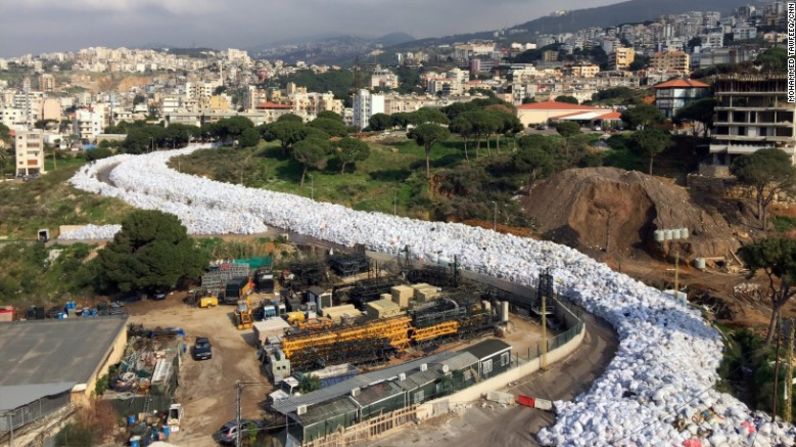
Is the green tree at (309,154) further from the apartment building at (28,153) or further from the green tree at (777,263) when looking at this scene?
the green tree at (777,263)

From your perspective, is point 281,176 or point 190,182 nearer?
point 190,182

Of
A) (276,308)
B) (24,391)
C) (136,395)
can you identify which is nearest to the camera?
(24,391)

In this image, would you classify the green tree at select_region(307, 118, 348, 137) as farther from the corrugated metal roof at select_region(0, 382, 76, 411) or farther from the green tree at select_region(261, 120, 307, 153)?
the corrugated metal roof at select_region(0, 382, 76, 411)

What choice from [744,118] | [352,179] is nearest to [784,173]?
[744,118]

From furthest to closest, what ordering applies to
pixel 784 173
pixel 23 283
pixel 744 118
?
pixel 744 118
pixel 784 173
pixel 23 283

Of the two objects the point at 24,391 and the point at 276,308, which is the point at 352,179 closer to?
the point at 276,308

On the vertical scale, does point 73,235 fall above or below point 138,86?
below

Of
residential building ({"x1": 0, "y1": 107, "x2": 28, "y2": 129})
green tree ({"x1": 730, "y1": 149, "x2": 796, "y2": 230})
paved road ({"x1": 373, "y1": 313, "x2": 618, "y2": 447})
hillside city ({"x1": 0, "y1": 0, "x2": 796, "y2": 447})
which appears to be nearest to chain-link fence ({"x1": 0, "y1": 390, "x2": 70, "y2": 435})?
hillside city ({"x1": 0, "y1": 0, "x2": 796, "y2": 447})

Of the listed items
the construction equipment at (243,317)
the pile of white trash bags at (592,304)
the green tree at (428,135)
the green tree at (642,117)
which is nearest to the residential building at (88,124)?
the pile of white trash bags at (592,304)

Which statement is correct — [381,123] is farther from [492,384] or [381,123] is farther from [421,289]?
[492,384]
